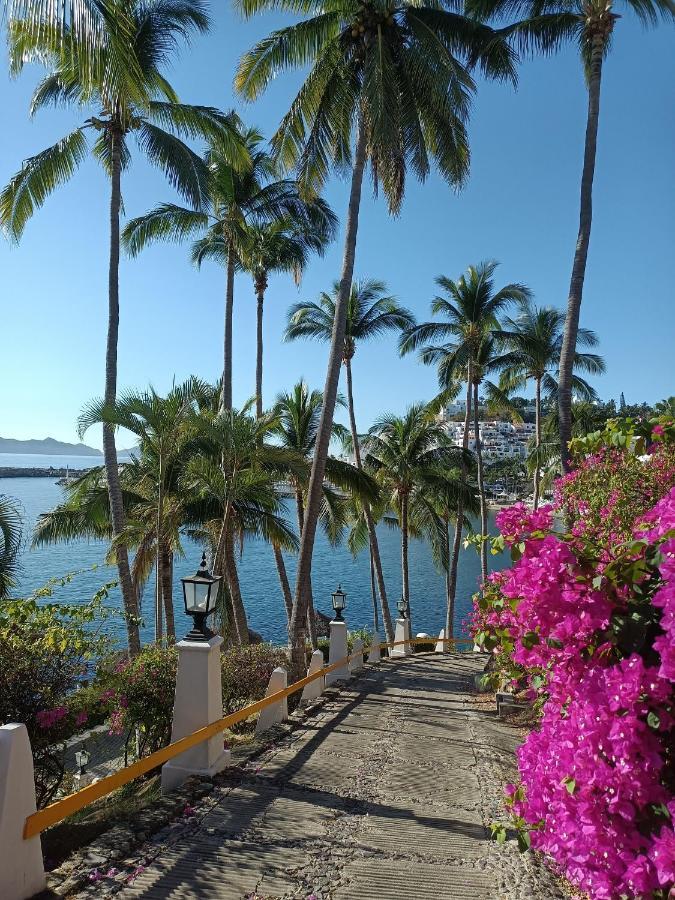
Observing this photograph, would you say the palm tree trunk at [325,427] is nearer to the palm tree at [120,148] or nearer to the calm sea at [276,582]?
the palm tree at [120,148]

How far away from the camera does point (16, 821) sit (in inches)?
121

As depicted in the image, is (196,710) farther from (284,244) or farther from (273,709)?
(284,244)

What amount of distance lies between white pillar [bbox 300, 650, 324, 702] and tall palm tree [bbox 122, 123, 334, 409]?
8870mm

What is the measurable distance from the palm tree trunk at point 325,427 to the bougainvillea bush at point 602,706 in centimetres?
857

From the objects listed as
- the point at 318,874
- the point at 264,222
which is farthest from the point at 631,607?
the point at 264,222

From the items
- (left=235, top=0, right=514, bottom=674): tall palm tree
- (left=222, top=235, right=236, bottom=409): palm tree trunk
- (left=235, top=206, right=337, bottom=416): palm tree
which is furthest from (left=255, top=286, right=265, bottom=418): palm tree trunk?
(left=235, top=0, right=514, bottom=674): tall palm tree

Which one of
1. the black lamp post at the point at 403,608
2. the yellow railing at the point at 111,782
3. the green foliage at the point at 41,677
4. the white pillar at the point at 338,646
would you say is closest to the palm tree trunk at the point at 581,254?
the white pillar at the point at 338,646

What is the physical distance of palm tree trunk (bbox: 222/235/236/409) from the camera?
53.9 ft

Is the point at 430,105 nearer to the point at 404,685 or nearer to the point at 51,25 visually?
the point at 51,25

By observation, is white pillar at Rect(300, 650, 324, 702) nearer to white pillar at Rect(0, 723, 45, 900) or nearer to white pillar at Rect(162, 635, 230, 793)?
white pillar at Rect(162, 635, 230, 793)

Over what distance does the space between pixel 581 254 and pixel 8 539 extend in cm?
1254

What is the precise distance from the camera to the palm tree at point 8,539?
1164cm

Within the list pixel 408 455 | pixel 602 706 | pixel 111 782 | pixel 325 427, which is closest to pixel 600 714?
pixel 602 706

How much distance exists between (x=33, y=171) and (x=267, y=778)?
504 inches
